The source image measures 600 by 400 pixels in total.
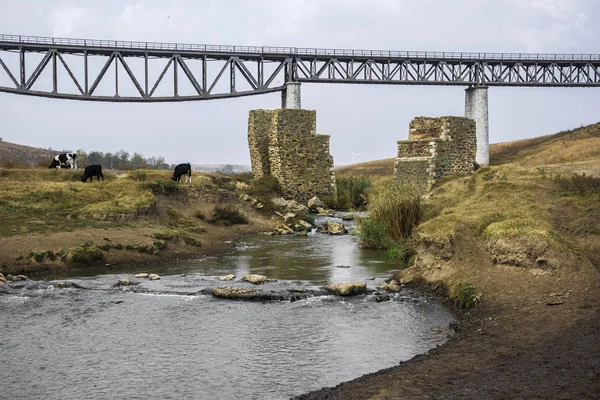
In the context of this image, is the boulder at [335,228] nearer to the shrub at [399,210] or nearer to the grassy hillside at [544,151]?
the shrub at [399,210]

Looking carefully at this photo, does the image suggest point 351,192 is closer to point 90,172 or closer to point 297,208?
point 297,208

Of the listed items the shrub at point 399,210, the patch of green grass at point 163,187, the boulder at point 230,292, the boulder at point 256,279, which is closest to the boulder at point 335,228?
the patch of green grass at point 163,187

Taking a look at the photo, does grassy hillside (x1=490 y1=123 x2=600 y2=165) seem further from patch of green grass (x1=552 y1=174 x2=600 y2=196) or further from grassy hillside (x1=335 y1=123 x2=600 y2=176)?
patch of green grass (x1=552 y1=174 x2=600 y2=196)

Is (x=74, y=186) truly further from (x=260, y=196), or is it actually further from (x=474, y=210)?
(x=474, y=210)

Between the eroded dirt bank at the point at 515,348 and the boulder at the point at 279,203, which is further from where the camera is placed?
the boulder at the point at 279,203

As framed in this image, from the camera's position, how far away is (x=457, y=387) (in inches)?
410

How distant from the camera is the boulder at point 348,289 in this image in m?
17.7

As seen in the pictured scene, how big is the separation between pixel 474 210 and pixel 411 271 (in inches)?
104

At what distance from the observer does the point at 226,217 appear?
111 feet

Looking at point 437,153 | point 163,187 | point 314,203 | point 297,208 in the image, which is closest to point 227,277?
point 437,153

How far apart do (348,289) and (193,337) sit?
15.2 feet

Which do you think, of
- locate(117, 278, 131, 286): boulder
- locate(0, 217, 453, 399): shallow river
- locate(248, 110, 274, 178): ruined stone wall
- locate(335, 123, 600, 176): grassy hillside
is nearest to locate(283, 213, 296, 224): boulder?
locate(248, 110, 274, 178): ruined stone wall

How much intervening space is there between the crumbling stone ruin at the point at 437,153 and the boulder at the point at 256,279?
10.6m

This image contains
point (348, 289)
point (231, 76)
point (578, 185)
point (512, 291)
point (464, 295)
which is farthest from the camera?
point (231, 76)
